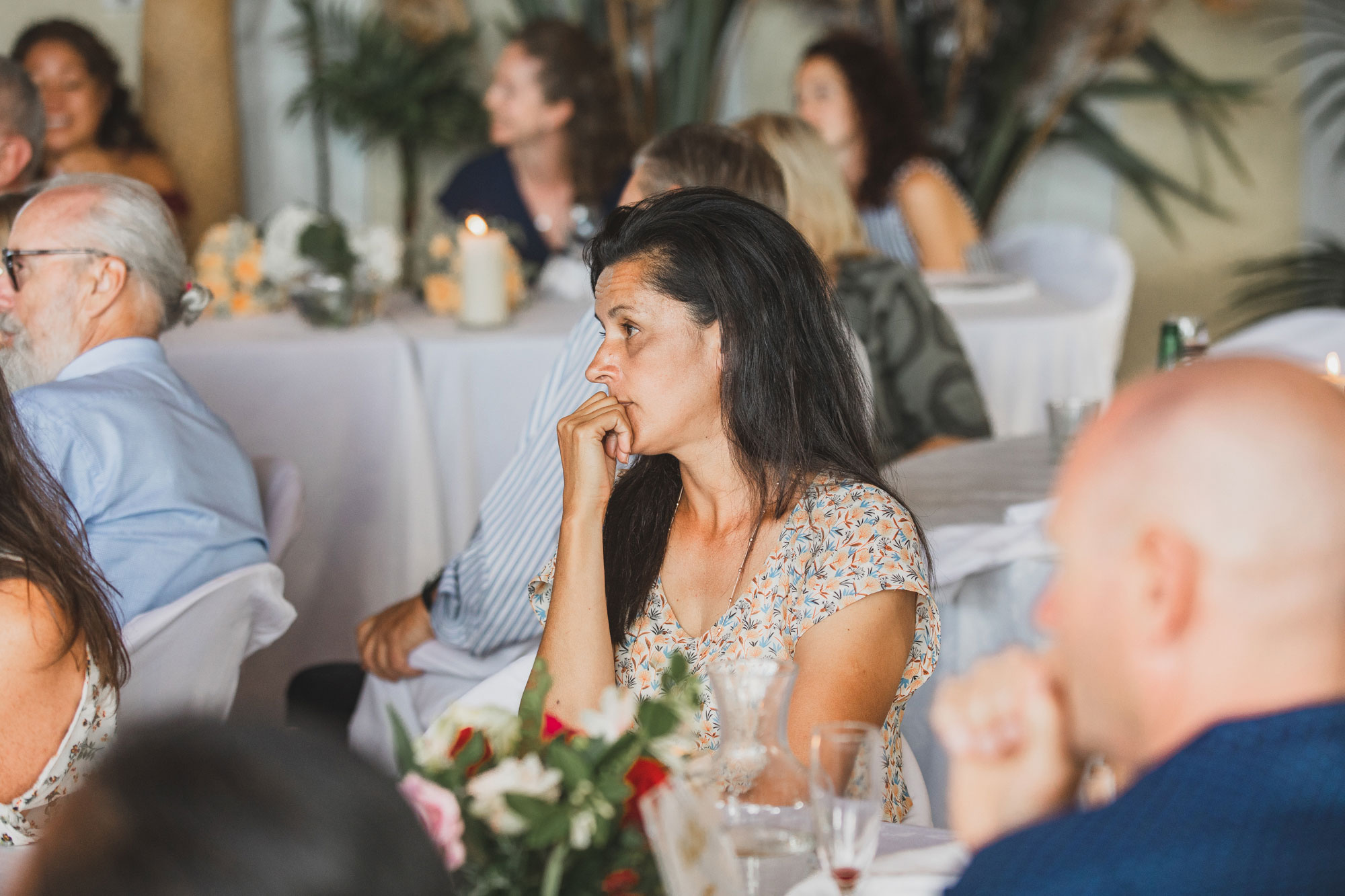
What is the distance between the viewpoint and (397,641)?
2207 mm

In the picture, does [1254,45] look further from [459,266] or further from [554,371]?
[554,371]

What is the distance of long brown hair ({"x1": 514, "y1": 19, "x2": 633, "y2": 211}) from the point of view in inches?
165

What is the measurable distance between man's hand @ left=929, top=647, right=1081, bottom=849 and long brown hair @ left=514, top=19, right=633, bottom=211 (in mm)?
3595

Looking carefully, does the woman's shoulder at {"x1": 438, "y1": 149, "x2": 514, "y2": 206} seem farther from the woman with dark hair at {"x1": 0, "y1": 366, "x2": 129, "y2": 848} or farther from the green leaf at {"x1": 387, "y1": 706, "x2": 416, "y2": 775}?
the green leaf at {"x1": 387, "y1": 706, "x2": 416, "y2": 775}

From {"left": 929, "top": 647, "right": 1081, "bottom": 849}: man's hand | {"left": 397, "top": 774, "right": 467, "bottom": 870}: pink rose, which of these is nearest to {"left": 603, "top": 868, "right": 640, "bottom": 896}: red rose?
{"left": 397, "top": 774, "right": 467, "bottom": 870}: pink rose

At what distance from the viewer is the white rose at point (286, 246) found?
3465 mm

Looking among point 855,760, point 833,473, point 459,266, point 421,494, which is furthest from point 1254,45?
point 855,760

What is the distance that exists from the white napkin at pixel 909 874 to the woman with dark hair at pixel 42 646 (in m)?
0.92

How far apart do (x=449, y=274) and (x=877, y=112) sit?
1.48 metres

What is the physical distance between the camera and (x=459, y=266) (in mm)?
3418

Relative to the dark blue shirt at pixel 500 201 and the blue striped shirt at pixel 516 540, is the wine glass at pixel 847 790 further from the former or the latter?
the dark blue shirt at pixel 500 201

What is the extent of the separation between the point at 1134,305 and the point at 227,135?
3834 millimetres

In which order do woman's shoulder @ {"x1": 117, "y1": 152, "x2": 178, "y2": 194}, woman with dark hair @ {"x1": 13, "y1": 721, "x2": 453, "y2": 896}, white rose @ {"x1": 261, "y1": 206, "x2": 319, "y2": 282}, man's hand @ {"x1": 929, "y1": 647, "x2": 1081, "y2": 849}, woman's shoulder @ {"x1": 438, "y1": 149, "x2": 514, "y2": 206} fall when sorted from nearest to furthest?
woman with dark hair @ {"x1": 13, "y1": 721, "x2": 453, "y2": 896}, man's hand @ {"x1": 929, "y1": 647, "x2": 1081, "y2": 849}, white rose @ {"x1": 261, "y1": 206, "x2": 319, "y2": 282}, woman's shoulder @ {"x1": 438, "y1": 149, "x2": 514, "y2": 206}, woman's shoulder @ {"x1": 117, "y1": 152, "x2": 178, "y2": 194}

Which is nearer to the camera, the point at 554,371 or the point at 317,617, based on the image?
the point at 554,371
